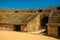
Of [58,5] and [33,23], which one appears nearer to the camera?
[33,23]

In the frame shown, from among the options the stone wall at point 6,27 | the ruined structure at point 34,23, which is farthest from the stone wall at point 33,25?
the stone wall at point 6,27

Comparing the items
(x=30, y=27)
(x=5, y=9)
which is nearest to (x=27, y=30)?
(x=30, y=27)

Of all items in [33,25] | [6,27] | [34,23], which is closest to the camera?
[33,25]

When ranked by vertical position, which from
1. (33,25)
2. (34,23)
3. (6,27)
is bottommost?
(6,27)

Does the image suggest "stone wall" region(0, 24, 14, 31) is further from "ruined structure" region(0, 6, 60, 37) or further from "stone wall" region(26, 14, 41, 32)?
"stone wall" region(26, 14, 41, 32)

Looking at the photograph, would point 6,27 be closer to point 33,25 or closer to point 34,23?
point 33,25

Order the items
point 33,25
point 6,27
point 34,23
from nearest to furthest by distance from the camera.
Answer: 1. point 33,25
2. point 34,23
3. point 6,27

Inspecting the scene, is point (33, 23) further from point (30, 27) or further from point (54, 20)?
point (54, 20)

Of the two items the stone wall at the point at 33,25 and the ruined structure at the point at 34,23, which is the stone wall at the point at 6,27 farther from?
the stone wall at the point at 33,25

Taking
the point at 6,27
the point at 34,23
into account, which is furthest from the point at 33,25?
the point at 6,27

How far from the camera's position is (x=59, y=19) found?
14812 millimetres

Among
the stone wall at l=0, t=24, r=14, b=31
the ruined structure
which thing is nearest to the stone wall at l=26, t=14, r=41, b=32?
the ruined structure

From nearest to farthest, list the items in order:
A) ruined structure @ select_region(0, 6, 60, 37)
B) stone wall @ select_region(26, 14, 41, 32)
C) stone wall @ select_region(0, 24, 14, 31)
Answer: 1. ruined structure @ select_region(0, 6, 60, 37)
2. stone wall @ select_region(26, 14, 41, 32)
3. stone wall @ select_region(0, 24, 14, 31)

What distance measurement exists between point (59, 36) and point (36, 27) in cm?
522
